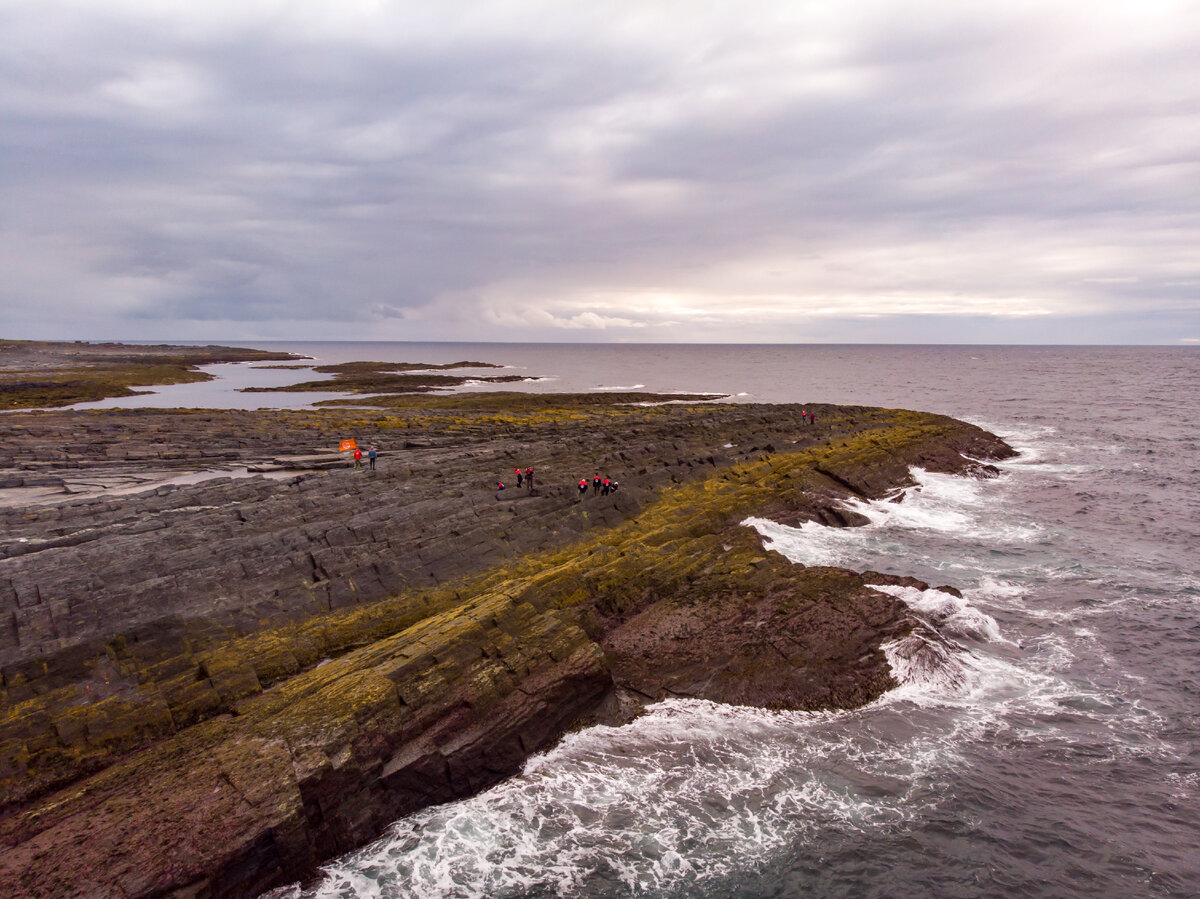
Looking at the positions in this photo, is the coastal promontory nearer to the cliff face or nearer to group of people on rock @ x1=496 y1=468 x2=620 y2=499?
the cliff face

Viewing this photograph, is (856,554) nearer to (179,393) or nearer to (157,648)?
(157,648)

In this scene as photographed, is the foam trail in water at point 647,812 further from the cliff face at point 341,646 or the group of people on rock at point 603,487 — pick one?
the group of people on rock at point 603,487

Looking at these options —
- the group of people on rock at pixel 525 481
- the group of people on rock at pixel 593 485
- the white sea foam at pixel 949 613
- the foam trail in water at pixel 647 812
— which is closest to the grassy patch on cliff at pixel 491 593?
the group of people on rock at pixel 593 485

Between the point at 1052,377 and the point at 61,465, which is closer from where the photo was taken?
the point at 61,465

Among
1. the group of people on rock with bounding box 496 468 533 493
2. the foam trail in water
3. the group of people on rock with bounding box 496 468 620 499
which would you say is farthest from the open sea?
the group of people on rock with bounding box 496 468 533 493

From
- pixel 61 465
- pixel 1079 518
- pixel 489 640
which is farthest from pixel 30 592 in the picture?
pixel 1079 518
